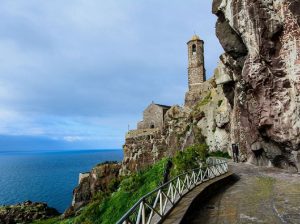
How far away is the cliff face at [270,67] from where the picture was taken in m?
18.5

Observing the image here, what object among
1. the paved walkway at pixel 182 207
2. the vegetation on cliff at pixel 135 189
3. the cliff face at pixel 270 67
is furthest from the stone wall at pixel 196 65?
the paved walkway at pixel 182 207

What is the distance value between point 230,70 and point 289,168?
42.6 ft

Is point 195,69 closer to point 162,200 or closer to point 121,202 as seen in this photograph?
point 121,202

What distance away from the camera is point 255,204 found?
35.7 feet

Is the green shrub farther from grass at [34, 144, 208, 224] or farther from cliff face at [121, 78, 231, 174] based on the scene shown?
cliff face at [121, 78, 231, 174]

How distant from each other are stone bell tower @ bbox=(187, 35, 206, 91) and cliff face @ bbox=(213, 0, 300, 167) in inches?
1446

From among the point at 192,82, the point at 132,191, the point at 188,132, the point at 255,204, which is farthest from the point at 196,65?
the point at 255,204

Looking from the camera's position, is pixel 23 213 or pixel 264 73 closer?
pixel 264 73

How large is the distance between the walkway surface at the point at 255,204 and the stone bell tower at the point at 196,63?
154ft

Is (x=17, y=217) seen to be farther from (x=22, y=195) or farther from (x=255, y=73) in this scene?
(x=255, y=73)

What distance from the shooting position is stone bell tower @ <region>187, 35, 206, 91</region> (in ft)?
202

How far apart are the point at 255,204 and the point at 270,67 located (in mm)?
12758

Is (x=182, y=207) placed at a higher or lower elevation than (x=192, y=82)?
lower

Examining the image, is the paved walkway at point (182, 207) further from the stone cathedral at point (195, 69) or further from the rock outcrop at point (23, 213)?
the stone cathedral at point (195, 69)
